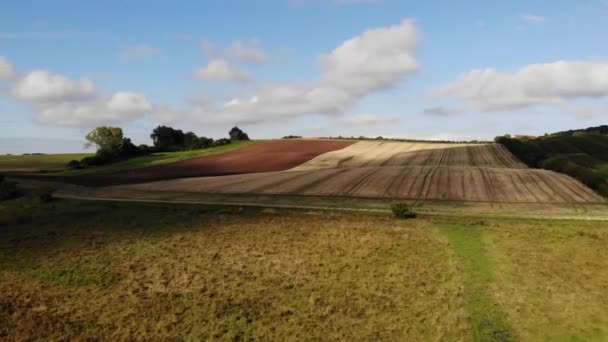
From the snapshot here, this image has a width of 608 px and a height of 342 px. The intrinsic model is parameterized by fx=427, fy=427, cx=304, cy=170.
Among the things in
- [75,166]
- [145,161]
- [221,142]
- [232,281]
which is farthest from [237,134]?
[232,281]

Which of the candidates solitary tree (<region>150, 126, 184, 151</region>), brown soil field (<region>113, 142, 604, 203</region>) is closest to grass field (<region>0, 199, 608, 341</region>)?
brown soil field (<region>113, 142, 604, 203</region>)

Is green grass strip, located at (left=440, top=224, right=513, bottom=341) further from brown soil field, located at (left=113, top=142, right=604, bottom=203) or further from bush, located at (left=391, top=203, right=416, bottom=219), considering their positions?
brown soil field, located at (left=113, top=142, right=604, bottom=203)

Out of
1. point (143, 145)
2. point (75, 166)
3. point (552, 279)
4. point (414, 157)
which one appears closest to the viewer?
point (552, 279)

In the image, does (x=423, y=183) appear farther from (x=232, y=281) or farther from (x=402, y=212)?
(x=232, y=281)

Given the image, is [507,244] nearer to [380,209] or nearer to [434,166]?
[380,209]

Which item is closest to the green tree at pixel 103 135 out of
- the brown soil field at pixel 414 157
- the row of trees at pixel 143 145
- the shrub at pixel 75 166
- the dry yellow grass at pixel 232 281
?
the row of trees at pixel 143 145

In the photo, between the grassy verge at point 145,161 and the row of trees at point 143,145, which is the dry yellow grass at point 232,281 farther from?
the row of trees at point 143,145

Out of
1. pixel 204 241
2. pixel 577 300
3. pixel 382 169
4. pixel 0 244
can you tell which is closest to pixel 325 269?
pixel 204 241
